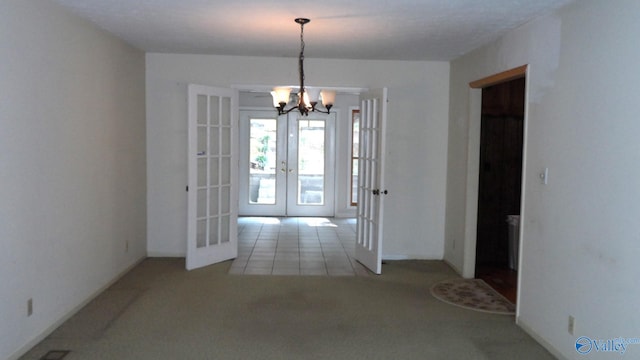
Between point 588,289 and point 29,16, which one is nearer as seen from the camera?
point 588,289

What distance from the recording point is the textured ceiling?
3701 millimetres

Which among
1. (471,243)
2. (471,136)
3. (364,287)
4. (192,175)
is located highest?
(471,136)

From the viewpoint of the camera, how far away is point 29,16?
11.2 feet

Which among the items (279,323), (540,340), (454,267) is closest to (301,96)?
(279,323)

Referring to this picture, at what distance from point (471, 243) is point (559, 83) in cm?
233

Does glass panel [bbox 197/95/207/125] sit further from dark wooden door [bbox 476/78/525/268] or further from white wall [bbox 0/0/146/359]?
dark wooden door [bbox 476/78/525/268]

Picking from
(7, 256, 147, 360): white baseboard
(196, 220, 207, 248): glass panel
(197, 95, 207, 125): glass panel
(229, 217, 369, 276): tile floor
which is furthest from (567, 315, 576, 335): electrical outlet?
(197, 95, 207, 125): glass panel

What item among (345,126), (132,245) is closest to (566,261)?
(132,245)

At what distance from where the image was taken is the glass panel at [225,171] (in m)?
6.02

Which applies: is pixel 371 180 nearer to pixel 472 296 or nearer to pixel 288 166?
pixel 472 296

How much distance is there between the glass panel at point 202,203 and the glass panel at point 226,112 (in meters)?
0.84

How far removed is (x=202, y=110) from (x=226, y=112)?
1.13 feet

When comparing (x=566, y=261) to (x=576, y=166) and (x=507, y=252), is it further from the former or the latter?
(x=507, y=252)

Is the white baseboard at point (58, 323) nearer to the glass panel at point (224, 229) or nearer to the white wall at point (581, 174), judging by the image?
the glass panel at point (224, 229)
